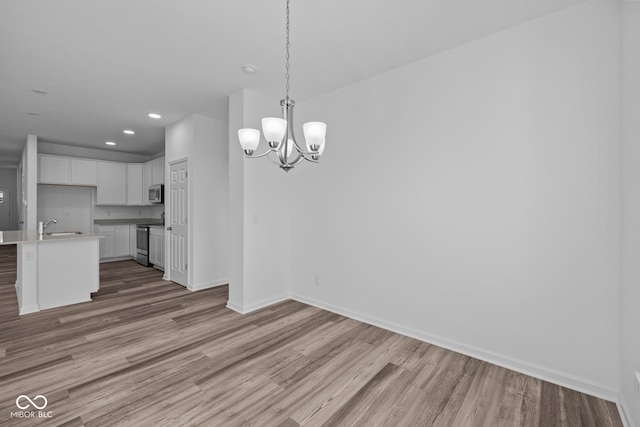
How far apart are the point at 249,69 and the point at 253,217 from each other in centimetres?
168

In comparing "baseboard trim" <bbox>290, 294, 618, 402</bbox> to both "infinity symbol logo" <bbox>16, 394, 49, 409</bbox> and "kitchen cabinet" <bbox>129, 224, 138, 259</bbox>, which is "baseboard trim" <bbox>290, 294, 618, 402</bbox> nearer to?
"infinity symbol logo" <bbox>16, 394, 49, 409</bbox>

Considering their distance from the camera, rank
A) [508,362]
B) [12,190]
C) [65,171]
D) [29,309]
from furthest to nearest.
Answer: [12,190]
[65,171]
[29,309]
[508,362]

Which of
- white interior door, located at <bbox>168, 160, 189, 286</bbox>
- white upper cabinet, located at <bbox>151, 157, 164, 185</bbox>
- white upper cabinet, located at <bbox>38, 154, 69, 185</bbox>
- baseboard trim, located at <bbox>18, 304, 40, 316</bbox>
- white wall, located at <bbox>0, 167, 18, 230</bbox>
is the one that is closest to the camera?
baseboard trim, located at <bbox>18, 304, 40, 316</bbox>

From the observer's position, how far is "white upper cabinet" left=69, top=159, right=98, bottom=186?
634 cm

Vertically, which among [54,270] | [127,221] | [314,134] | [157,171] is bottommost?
[54,270]

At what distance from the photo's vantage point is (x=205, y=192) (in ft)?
15.2

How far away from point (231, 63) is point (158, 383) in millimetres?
2893

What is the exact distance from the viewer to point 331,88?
Result: 354 cm

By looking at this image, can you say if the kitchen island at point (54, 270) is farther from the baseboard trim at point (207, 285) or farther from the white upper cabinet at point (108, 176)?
the white upper cabinet at point (108, 176)

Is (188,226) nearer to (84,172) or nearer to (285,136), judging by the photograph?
(285,136)

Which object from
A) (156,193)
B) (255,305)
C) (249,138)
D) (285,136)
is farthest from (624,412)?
(156,193)

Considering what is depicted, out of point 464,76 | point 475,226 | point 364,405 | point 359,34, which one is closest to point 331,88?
point 359,34

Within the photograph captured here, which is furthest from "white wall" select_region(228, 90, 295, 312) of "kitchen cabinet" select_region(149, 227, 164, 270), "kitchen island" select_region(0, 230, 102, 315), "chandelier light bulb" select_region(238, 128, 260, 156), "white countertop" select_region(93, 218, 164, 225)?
"white countertop" select_region(93, 218, 164, 225)

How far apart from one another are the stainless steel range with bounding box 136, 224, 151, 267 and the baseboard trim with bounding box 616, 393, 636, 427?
7.12m
